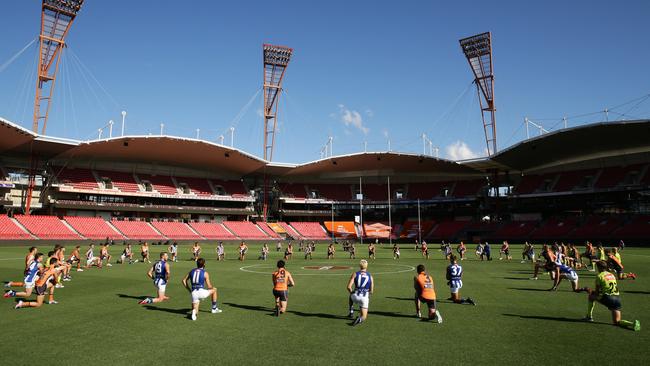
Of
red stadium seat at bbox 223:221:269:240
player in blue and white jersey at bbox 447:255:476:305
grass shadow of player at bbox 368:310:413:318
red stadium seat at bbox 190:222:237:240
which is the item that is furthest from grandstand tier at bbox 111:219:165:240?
player in blue and white jersey at bbox 447:255:476:305

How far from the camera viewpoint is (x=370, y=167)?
8506 centimetres

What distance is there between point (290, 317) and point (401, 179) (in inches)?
3234

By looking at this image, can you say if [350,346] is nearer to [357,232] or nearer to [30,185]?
[30,185]

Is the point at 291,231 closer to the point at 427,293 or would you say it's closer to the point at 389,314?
the point at 389,314

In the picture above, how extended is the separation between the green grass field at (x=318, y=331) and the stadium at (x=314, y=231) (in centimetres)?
7

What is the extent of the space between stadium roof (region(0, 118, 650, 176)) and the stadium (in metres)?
0.45

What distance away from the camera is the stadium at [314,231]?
30.4ft

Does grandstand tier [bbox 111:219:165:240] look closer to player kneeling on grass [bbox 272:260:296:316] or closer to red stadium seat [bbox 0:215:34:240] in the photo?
red stadium seat [bbox 0:215:34:240]

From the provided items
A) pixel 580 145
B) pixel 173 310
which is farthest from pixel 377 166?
pixel 173 310

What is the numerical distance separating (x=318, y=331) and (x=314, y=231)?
72.5m

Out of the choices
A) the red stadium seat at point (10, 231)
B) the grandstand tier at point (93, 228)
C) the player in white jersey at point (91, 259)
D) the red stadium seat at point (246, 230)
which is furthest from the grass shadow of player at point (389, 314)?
the red stadium seat at point (246, 230)

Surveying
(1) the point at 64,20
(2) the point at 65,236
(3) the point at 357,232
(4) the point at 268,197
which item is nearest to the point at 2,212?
(2) the point at 65,236

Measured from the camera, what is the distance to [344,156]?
76312 mm

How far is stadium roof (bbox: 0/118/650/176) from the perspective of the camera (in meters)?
55.5
